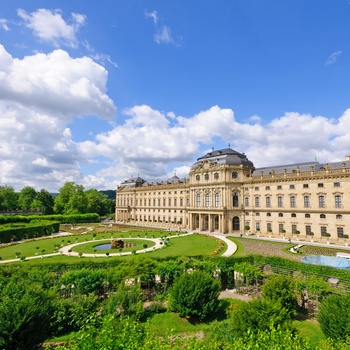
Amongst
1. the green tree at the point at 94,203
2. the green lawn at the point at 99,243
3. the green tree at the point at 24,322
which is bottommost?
the green lawn at the point at 99,243

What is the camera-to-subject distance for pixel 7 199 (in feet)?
378

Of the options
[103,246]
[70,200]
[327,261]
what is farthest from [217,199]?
[70,200]

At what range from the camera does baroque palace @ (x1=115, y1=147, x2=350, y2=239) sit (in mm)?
48562

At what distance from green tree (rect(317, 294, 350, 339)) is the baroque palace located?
3938 centimetres

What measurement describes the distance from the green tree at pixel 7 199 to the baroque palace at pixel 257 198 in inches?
3013

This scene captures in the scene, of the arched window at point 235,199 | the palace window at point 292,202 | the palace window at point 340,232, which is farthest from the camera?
the arched window at point 235,199

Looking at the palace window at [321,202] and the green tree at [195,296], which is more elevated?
the palace window at [321,202]

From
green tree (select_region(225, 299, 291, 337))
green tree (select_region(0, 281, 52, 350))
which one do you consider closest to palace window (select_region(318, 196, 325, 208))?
green tree (select_region(225, 299, 291, 337))

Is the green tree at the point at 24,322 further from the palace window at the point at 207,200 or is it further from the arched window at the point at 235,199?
the palace window at the point at 207,200

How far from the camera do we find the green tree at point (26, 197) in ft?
415

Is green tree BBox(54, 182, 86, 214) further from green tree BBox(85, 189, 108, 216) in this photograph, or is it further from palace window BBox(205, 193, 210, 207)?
palace window BBox(205, 193, 210, 207)

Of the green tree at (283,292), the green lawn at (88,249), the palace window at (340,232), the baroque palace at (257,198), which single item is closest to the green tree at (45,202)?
the baroque palace at (257,198)

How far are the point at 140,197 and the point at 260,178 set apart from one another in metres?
50.0

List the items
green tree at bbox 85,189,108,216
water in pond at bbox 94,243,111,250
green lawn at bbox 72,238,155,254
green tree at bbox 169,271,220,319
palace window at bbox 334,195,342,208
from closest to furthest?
green tree at bbox 169,271,220,319 < green lawn at bbox 72,238,155,254 < water in pond at bbox 94,243,111,250 < palace window at bbox 334,195,342,208 < green tree at bbox 85,189,108,216
